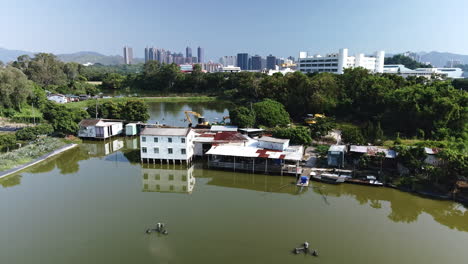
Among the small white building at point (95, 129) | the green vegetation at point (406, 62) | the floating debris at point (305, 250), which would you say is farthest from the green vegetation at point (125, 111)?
the green vegetation at point (406, 62)

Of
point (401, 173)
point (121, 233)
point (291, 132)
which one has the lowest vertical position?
point (121, 233)

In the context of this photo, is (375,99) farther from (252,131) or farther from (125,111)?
(125,111)

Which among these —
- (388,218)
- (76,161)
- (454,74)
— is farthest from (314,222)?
(454,74)

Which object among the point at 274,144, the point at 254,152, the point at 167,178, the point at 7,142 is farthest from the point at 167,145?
the point at 7,142

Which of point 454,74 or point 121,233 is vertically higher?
point 454,74

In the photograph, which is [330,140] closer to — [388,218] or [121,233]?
[388,218]

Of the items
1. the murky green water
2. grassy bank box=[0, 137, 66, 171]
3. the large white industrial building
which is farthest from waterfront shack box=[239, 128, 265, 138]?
the large white industrial building
